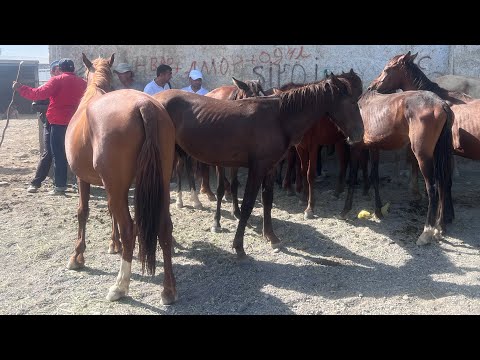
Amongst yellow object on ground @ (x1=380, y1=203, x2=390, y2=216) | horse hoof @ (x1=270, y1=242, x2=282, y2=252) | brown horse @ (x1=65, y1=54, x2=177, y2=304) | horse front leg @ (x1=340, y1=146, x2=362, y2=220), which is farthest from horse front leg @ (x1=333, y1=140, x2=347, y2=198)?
brown horse @ (x1=65, y1=54, x2=177, y2=304)

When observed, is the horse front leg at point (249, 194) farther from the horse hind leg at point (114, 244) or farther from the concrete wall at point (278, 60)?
the concrete wall at point (278, 60)

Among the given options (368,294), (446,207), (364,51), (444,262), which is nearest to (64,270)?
(368,294)

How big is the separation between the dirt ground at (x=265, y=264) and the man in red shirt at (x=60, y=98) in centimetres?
65

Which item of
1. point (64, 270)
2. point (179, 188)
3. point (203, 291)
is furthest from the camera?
point (179, 188)

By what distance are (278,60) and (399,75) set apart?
294 centimetres

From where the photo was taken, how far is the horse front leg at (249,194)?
205 inches

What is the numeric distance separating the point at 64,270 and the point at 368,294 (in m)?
3.33

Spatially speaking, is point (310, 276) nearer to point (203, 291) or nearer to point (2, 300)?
point (203, 291)

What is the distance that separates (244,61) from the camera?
9602 mm

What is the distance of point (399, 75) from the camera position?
294 inches

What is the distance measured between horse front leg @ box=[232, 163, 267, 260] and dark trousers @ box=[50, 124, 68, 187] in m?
4.23

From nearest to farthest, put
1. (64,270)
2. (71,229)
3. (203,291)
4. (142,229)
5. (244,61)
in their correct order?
(142,229) < (203,291) < (64,270) < (71,229) < (244,61)

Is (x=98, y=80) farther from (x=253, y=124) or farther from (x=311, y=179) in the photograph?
(x=311, y=179)

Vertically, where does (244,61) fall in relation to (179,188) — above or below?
above
